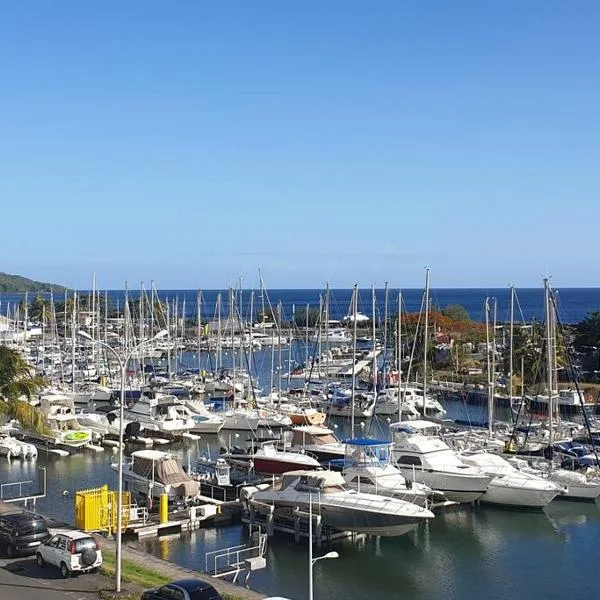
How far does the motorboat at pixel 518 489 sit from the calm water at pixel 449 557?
59cm

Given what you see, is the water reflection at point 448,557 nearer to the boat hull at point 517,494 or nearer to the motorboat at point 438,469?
the boat hull at point 517,494

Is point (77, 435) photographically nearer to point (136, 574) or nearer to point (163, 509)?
point (163, 509)

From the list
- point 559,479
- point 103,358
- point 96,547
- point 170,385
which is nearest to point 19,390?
point 96,547

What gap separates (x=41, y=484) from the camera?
148 feet

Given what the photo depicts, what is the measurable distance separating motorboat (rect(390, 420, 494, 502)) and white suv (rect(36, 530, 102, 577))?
1987 cm

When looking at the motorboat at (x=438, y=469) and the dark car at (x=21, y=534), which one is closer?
the dark car at (x=21, y=534)

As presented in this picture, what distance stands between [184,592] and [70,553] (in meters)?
5.57

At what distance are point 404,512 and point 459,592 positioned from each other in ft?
14.9

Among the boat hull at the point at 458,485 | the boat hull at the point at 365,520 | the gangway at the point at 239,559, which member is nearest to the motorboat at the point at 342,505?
the boat hull at the point at 365,520

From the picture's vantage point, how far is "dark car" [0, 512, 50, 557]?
92.1 ft

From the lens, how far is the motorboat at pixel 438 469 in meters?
41.4

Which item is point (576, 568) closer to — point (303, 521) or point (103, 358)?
point (303, 521)

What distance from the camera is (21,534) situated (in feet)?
92.8

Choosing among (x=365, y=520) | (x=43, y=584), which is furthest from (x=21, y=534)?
(x=365, y=520)
